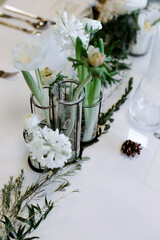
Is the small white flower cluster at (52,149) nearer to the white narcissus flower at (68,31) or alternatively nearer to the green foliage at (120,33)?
the white narcissus flower at (68,31)

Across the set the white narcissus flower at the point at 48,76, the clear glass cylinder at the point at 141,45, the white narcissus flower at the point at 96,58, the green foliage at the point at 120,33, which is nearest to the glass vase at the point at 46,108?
the white narcissus flower at the point at 48,76

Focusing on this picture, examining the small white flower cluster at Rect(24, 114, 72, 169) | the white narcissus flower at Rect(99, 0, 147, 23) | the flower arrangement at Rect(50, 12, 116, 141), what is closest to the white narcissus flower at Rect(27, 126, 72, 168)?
the small white flower cluster at Rect(24, 114, 72, 169)

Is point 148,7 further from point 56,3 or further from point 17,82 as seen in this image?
point 17,82

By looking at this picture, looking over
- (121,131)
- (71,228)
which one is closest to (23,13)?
(121,131)

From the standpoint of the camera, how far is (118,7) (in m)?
1.13

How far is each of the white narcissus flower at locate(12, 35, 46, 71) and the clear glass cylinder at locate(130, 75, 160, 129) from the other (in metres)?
0.43

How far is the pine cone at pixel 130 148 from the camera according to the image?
0.79 meters

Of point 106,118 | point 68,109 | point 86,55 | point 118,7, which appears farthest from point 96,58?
point 118,7

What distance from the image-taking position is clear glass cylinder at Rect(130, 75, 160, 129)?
90cm

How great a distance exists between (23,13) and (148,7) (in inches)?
22.4

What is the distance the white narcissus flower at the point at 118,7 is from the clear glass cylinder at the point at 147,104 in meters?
0.37

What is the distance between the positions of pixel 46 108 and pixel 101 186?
259 millimetres

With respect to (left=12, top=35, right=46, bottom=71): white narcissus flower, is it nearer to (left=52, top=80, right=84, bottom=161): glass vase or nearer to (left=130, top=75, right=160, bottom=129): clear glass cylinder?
(left=52, top=80, right=84, bottom=161): glass vase

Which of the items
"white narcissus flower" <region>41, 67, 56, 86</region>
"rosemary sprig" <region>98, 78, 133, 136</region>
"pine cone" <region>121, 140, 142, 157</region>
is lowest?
"pine cone" <region>121, 140, 142, 157</region>
